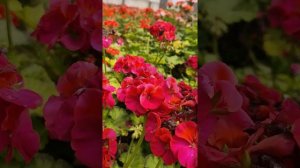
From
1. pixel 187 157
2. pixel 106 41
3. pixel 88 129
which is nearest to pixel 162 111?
pixel 187 157

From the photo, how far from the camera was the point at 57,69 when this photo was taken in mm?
1236

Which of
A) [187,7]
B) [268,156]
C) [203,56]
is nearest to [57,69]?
[203,56]

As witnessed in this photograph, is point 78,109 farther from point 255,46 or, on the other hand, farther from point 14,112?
point 255,46

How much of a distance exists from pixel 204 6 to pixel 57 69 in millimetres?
532

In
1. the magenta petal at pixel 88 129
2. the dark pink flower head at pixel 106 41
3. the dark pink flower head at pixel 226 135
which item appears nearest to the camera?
the magenta petal at pixel 88 129

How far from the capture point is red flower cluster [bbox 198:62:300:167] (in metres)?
1.29

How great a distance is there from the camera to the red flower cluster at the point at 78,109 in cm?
122

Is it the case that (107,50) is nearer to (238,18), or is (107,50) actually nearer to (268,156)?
(238,18)

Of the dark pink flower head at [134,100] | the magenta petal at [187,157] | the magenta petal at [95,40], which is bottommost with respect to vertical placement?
the magenta petal at [187,157]

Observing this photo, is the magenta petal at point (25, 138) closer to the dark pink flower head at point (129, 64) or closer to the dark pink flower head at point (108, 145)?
the dark pink flower head at point (108, 145)

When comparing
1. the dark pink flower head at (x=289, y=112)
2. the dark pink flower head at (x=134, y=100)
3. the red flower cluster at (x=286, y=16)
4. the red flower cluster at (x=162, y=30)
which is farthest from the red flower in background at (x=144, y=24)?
the dark pink flower head at (x=289, y=112)

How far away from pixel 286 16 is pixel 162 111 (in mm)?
469

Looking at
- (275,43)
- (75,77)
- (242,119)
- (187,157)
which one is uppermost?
(275,43)

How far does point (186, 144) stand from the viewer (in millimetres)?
1433
